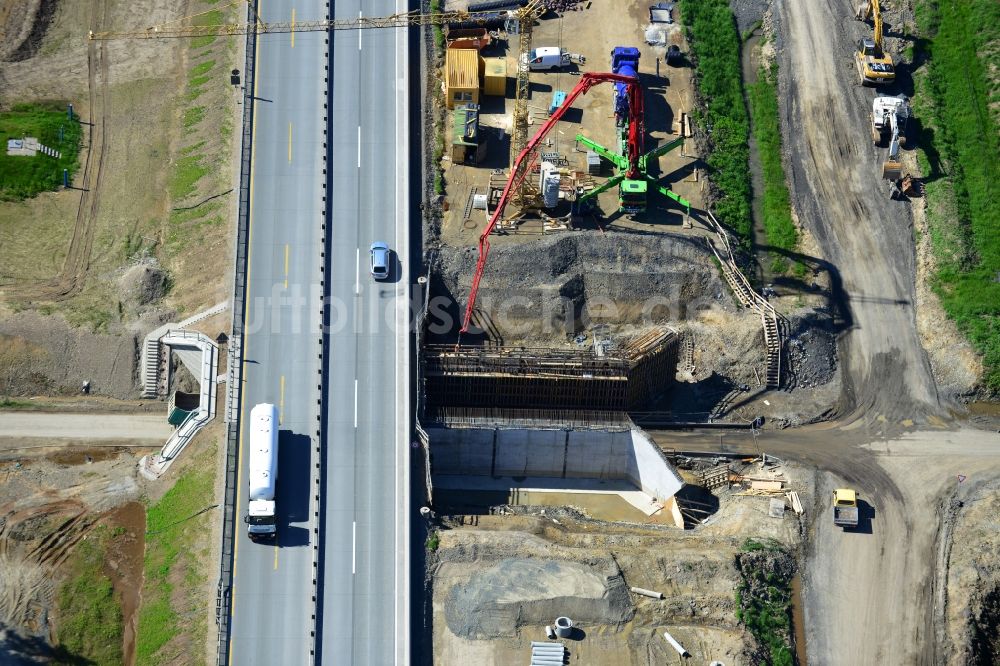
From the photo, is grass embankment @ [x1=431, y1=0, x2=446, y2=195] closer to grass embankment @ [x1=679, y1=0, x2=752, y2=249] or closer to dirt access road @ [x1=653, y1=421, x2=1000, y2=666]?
grass embankment @ [x1=679, y1=0, x2=752, y2=249]

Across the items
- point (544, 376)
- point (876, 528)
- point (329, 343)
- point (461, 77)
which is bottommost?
point (876, 528)

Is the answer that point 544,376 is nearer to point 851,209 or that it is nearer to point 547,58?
point 547,58

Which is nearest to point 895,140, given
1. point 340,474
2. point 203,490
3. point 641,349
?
point 641,349

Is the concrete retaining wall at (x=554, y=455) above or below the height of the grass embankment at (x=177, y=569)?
above

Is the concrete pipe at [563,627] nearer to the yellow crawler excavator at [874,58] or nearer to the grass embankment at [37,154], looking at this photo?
the grass embankment at [37,154]

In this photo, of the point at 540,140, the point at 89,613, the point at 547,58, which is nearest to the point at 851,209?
the point at 540,140

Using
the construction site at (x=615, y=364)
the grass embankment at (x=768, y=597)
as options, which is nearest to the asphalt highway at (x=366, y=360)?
the construction site at (x=615, y=364)
